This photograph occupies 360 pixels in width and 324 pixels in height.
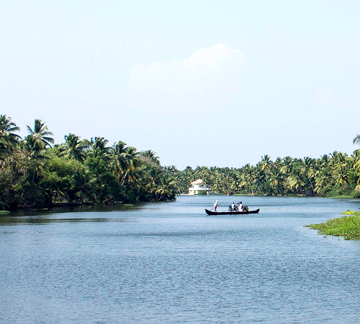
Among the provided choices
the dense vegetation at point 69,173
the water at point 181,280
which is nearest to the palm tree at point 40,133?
the dense vegetation at point 69,173

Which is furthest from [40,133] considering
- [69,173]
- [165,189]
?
[165,189]

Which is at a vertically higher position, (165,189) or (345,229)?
(165,189)

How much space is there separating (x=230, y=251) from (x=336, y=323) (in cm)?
2147

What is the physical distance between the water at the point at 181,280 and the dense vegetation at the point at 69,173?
50582mm

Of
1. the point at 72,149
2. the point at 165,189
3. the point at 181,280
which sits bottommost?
the point at 181,280

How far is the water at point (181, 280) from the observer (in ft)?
71.1

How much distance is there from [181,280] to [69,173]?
92.2 meters

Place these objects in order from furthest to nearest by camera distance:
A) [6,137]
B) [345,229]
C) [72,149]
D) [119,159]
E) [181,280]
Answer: [119,159]
[72,149]
[6,137]
[345,229]
[181,280]

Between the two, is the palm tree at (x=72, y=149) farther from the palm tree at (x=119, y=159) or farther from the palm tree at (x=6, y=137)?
the palm tree at (x=6, y=137)

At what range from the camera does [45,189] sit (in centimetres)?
11162

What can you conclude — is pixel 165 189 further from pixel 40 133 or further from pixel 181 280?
pixel 181 280

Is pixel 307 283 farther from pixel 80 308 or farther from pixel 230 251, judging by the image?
pixel 230 251

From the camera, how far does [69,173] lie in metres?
118

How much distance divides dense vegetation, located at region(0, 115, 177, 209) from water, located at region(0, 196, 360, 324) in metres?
50.6
